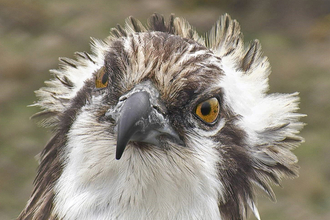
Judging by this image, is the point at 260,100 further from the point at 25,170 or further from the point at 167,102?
the point at 25,170

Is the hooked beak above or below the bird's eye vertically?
below

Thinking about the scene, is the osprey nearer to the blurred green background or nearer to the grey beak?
the grey beak

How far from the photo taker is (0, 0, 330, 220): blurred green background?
5.89 meters

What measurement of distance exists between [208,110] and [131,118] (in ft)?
1.55

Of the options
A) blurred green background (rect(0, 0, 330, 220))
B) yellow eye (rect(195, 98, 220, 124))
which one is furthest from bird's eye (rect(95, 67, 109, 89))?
blurred green background (rect(0, 0, 330, 220))

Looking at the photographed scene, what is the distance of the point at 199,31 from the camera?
769 centimetres

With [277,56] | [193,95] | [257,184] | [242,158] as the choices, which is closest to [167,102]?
[193,95]

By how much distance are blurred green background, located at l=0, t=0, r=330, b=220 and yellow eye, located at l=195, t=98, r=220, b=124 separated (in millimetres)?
3372

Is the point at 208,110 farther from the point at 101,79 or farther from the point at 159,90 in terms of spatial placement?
the point at 101,79

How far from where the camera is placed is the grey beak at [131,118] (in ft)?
7.33

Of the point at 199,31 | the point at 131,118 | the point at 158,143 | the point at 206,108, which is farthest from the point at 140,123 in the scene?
the point at 199,31

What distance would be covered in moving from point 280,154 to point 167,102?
78 centimetres

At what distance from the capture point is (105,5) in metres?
8.20

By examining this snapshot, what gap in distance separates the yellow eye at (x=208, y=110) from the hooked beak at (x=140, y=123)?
17 cm
